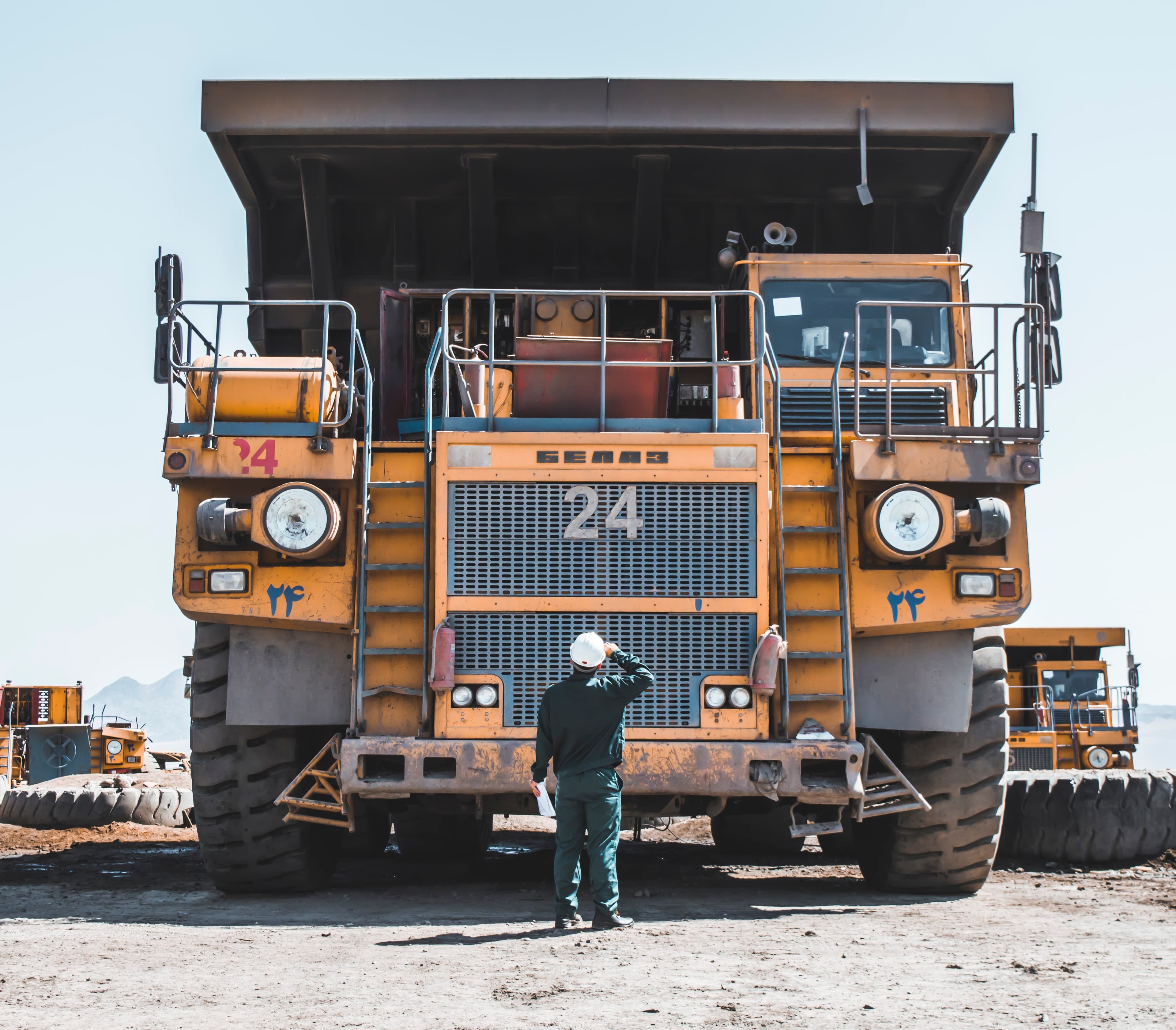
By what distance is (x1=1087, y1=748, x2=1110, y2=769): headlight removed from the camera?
68.5ft

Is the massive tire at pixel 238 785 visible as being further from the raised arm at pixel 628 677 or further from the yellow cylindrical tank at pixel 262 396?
the raised arm at pixel 628 677

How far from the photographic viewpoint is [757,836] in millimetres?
10867

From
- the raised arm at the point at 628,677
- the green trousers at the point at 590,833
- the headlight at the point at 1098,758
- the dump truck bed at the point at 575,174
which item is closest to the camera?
the green trousers at the point at 590,833

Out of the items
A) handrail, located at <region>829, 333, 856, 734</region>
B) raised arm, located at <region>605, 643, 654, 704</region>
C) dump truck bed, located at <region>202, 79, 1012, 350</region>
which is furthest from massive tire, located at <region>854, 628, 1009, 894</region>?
dump truck bed, located at <region>202, 79, 1012, 350</region>

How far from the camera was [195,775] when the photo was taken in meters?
7.42

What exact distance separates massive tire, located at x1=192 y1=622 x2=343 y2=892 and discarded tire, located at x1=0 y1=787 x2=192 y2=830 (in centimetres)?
692

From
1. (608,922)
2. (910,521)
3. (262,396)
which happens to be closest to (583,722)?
(608,922)

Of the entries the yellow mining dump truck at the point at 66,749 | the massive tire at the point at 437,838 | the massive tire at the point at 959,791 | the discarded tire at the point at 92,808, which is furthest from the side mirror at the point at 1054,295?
the yellow mining dump truck at the point at 66,749

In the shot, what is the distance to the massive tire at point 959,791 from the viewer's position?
24.1 feet

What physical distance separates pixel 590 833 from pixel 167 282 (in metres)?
3.63

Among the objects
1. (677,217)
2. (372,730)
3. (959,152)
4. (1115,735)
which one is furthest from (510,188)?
(1115,735)

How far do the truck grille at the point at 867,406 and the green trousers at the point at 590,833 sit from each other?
2.65 m

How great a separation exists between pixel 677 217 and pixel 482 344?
6.55 feet

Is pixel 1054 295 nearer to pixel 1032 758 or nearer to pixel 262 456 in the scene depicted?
pixel 262 456
